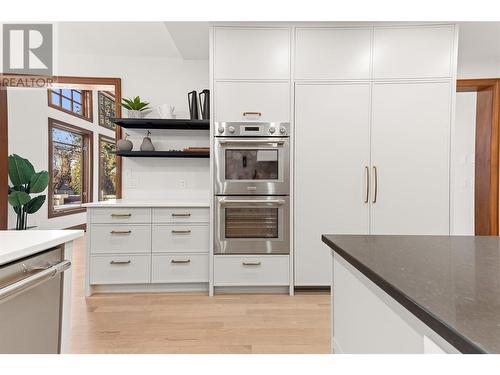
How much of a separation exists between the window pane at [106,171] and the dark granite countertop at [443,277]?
6862 mm

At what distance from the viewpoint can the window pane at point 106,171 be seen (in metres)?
6.89

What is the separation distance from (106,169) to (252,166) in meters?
5.41

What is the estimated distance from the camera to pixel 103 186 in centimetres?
699

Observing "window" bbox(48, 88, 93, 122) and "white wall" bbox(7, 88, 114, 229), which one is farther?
"window" bbox(48, 88, 93, 122)

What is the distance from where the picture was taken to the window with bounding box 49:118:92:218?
5.44m

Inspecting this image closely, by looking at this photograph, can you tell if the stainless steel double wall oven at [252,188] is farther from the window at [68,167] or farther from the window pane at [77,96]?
the window pane at [77,96]

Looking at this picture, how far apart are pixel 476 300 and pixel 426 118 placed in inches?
104

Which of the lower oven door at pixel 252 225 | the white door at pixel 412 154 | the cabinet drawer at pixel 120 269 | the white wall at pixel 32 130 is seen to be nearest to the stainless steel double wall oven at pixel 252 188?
the lower oven door at pixel 252 225

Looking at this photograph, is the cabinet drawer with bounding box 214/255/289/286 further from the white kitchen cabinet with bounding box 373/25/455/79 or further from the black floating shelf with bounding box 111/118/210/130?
the white kitchen cabinet with bounding box 373/25/455/79

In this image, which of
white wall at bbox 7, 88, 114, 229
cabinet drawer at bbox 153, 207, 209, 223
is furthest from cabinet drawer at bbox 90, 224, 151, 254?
white wall at bbox 7, 88, 114, 229

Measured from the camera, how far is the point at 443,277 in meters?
0.66

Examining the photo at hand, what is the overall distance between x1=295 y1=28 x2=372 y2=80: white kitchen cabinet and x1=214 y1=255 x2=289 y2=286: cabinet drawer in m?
1.72
